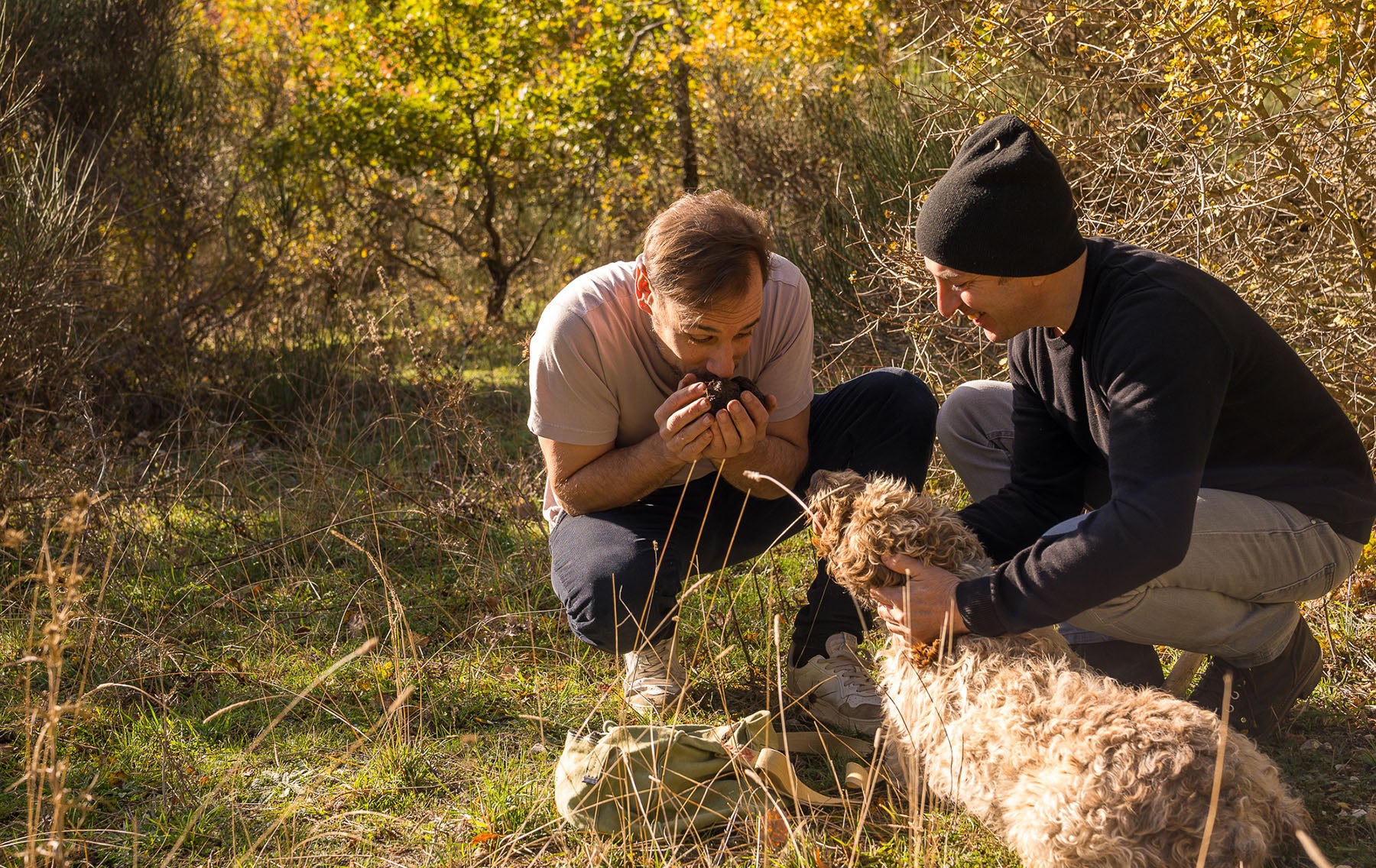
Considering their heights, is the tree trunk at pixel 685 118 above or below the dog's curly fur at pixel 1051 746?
above

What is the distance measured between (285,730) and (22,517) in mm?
2069

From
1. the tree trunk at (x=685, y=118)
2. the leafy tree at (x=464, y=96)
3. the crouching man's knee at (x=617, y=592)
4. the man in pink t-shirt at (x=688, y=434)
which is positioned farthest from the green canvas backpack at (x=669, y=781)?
the tree trunk at (x=685, y=118)

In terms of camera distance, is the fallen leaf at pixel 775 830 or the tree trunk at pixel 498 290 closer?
the fallen leaf at pixel 775 830

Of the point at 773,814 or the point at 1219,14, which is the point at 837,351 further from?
the point at 773,814

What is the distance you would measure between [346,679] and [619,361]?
1511 mm

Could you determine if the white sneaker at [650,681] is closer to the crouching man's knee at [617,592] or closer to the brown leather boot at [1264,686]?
the crouching man's knee at [617,592]

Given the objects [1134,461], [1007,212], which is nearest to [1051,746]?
[1134,461]

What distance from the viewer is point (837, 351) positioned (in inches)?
254

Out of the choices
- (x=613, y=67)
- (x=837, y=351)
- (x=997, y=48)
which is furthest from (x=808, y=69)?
(x=997, y=48)

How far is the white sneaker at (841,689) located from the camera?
3.23m

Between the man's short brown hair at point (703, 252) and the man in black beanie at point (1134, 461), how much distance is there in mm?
521

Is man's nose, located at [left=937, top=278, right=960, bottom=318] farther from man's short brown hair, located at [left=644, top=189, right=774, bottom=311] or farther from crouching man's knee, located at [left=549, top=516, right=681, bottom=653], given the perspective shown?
crouching man's knee, located at [left=549, top=516, right=681, bottom=653]

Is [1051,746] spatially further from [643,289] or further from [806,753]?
[643,289]

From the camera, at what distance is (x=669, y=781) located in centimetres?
267
